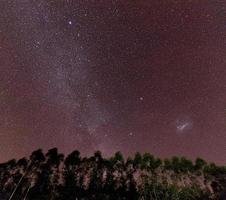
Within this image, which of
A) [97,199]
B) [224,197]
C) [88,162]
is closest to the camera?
[224,197]

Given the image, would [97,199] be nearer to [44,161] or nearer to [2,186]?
[44,161]

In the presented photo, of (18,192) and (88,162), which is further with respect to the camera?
(88,162)

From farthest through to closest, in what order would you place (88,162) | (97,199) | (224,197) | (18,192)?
1. (88,162)
2. (18,192)
3. (97,199)
4. (224,197)

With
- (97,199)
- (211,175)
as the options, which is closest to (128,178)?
(97,199)

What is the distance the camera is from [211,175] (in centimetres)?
4669

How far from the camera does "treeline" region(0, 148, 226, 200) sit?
4291 centimetres

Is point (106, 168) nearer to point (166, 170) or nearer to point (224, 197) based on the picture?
point (166, 170)

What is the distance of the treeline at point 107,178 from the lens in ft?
141

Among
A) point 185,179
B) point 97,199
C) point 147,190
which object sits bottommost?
point 97,199

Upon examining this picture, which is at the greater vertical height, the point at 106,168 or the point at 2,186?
the point at 106,168

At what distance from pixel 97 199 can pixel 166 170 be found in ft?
48.7

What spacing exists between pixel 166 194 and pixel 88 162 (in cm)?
1594

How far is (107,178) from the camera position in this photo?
4538 centimetres

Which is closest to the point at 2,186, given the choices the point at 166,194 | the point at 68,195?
the point at 68,195
